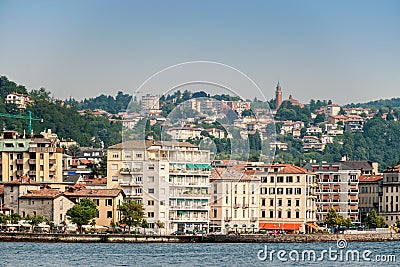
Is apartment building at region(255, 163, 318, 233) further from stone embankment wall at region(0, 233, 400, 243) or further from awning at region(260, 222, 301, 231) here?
stone embankment wall at region(0, 233, 400, 243)

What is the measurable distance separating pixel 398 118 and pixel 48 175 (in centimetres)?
10528

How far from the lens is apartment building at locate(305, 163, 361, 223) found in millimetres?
85875

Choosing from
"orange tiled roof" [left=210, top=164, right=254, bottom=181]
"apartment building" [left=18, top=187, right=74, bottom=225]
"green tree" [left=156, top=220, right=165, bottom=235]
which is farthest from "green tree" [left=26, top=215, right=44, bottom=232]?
"orange tiled roof" [left=210, top=164, right=254, bottom=181]

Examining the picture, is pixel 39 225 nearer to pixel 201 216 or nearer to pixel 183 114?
pixel 201 216

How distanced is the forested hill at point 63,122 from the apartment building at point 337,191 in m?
45.1

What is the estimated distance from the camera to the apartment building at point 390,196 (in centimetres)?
8712

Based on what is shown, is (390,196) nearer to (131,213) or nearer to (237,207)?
(237,207)

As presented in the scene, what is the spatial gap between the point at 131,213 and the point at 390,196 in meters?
30.3

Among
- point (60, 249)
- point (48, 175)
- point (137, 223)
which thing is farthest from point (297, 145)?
point (60, 249)

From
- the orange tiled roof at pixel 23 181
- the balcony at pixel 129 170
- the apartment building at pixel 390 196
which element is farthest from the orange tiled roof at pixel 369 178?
the orange tiled roof at pixel 23 181

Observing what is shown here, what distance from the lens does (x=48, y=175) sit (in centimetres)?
7525

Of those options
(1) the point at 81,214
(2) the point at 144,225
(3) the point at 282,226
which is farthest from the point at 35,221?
(3) the point at 282,226

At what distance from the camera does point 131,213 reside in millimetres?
62250

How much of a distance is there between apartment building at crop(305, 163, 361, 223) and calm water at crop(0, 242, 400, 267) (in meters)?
24.5
